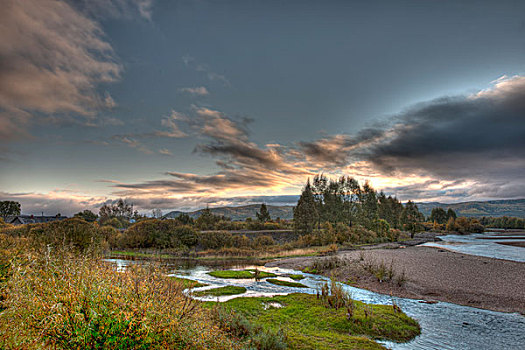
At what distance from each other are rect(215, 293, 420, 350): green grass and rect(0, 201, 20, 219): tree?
464 feet

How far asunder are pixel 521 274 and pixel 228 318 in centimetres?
2970

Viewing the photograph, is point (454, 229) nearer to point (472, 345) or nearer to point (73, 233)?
point (472, 345)

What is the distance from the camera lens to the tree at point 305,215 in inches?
2639

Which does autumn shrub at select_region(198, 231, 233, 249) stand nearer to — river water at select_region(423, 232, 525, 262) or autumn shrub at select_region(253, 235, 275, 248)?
autumn shrub at select_region(253, 235, 275, 248)

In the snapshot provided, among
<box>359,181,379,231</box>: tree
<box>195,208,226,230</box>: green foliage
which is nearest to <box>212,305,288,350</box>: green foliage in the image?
<box>195,208,226,230</box>: green foliage

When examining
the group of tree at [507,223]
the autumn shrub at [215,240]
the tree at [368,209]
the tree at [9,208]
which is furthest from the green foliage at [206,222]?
the group of tree at [507,223]

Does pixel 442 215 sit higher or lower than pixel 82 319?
higher

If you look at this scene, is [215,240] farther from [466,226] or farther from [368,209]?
[466,226]

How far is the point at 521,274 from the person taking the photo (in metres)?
25.2

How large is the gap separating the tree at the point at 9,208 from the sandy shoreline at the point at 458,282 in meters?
136

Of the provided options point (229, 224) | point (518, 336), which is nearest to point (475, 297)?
point (518, 336)

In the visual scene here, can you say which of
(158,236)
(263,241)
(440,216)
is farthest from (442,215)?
(158,236)

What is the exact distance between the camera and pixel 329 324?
42.6 feet

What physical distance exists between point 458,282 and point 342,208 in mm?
61837
